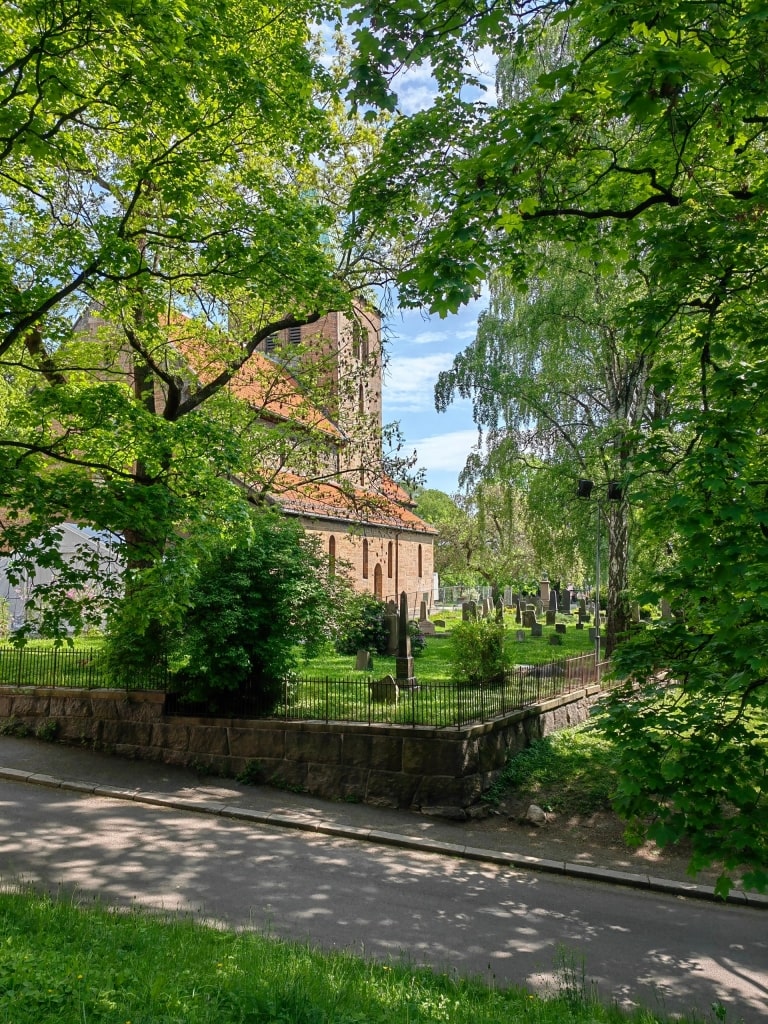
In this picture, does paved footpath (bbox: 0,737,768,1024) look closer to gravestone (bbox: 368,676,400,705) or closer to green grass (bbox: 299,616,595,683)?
gravestone (bbox: 368,676,400,705)

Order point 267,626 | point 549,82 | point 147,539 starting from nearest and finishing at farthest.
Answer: point 549,82 → point 147,539 → point 267,626

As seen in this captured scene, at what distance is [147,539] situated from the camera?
9461 mm

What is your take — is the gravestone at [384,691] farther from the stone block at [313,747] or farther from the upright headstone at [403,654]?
the upright headstone at [403,654]

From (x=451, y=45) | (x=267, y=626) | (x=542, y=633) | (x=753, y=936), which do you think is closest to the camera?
(x=451, y=45)

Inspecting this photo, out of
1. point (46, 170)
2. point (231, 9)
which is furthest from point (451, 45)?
point (46, 170)

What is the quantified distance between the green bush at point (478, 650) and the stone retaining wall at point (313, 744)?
1347 millimetres

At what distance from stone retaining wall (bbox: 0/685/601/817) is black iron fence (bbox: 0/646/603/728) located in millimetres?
227

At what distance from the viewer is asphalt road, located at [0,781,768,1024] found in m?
6.88

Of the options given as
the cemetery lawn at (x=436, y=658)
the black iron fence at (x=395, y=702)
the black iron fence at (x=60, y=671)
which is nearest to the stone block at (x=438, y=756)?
the black iron fence at (x=395, y=702)

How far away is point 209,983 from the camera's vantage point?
4.94 metres

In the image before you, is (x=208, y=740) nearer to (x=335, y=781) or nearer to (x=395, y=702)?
(x=335, y=781)

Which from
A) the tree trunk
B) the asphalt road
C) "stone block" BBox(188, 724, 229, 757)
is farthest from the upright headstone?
the tree trunk

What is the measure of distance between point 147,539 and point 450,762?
5865 mm

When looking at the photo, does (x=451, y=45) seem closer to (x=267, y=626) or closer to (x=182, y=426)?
(x=182, y=426)
